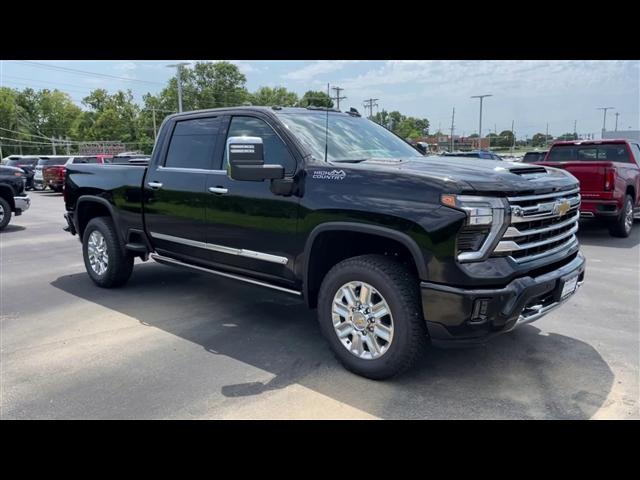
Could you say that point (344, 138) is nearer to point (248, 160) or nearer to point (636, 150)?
point (248, 160)

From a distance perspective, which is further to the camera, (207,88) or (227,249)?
(207,88)

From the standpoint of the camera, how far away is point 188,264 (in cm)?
530

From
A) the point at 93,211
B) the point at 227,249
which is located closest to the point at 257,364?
A: the point at 227,249

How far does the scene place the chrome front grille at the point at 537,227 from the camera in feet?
10.8

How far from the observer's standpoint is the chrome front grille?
10.8 ft

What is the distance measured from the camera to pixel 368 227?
3576 mm

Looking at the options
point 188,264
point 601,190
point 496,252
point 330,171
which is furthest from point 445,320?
point 601,190

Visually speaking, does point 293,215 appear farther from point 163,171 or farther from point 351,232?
point 163,171

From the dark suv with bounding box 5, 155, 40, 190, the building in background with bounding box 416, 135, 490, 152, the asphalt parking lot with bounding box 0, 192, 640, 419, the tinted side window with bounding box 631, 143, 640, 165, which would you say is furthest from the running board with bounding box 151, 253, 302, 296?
the building in background with bounding box 416, 135, 490, 152

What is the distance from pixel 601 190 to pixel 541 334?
5675mm

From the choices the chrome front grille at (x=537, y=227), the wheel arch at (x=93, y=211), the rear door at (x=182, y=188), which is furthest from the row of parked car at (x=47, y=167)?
the chrome front grille at (x=537, y=227)

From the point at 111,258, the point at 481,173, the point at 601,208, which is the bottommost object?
the point at 111,258

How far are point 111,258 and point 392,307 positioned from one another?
4.01m

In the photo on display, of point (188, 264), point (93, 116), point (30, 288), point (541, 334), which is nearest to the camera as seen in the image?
point (541, 334)
